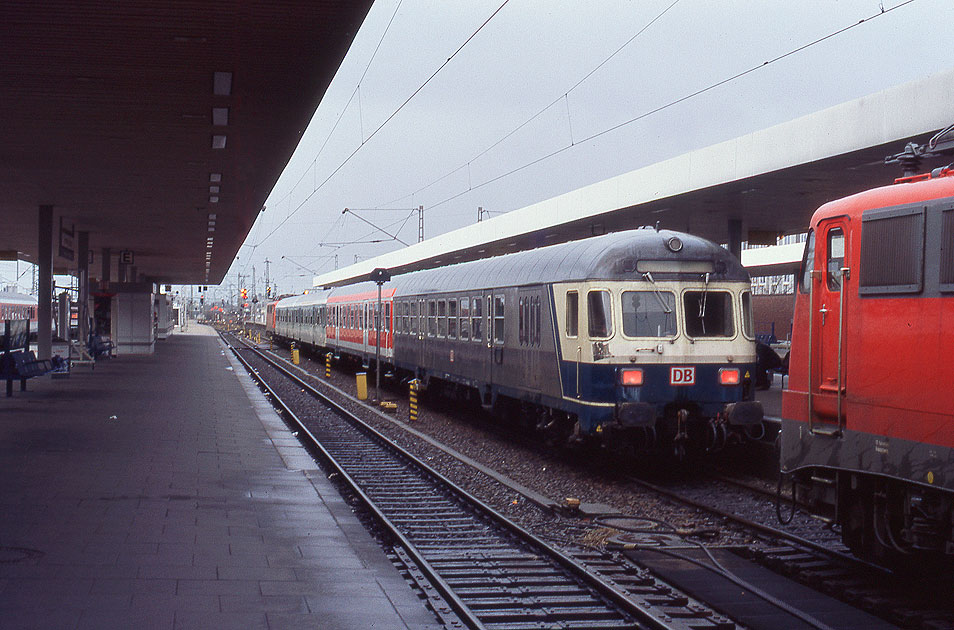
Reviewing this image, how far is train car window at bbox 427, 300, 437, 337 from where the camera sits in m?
21.4

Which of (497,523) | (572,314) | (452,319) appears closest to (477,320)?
(452,319)

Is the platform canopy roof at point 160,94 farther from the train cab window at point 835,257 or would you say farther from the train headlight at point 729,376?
the train headlight at point 729,376

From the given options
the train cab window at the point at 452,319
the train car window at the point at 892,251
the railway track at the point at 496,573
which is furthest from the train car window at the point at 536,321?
the train car window at the point at 892,251

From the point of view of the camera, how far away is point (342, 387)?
95.5ft

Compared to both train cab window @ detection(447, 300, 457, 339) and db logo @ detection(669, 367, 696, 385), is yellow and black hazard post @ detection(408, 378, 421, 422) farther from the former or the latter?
db logo @ detection(669, 367, 696, 385)

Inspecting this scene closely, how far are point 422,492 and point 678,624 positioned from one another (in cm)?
578

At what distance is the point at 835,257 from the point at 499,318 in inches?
358

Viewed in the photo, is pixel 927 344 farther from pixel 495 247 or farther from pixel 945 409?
pixel 495 247

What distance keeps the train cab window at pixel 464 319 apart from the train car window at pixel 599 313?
233 inches

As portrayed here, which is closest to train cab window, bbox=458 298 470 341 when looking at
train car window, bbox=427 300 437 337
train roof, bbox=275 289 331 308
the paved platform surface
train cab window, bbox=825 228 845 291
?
train car window, bbox=427 300 437 337

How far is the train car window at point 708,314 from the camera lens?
42.5 ft

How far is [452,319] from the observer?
19.8 meters

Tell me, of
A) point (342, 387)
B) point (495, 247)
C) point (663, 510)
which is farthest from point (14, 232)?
point (663, 510)

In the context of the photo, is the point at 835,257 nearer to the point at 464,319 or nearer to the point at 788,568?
the point at 788,568
